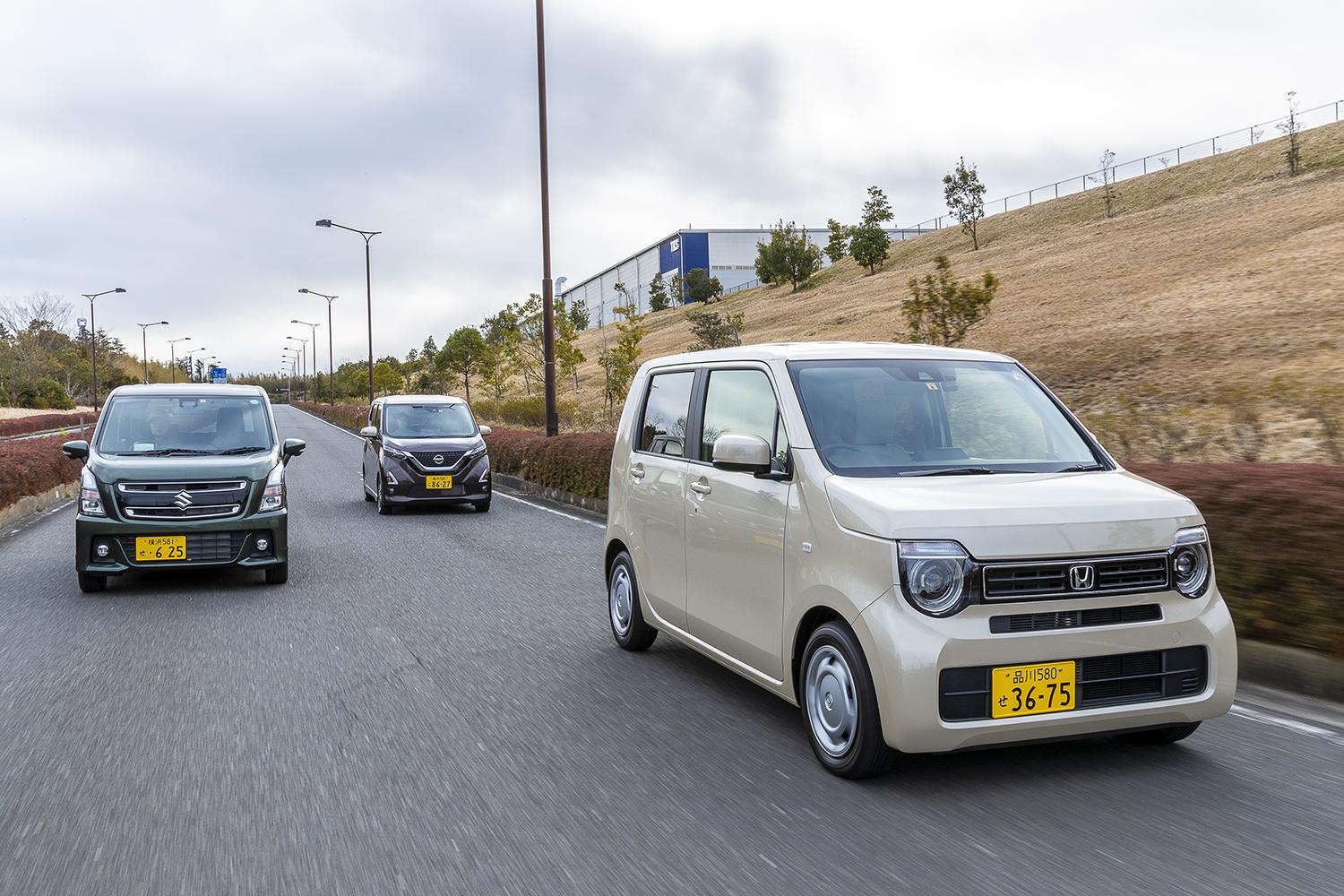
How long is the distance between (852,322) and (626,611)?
53.0 m

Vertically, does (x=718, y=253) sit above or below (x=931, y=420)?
above

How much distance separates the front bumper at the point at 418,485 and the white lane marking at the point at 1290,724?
40.3 ft

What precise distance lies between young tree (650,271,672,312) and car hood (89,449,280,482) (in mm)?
109739

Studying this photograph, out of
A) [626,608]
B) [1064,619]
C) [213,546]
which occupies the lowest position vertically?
[626,608]

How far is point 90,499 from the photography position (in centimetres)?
902

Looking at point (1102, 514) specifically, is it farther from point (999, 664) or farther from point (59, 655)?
point (59, 655)

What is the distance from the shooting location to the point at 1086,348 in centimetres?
3409

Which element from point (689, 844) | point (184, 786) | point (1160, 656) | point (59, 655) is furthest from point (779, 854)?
point (59, 655)

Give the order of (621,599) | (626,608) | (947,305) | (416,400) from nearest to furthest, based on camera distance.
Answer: (626,608)
(621,599)
(416,400)
(947,305)

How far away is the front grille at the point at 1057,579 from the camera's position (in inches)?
157

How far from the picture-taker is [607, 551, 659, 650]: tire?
666 cm

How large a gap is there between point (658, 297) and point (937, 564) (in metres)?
117

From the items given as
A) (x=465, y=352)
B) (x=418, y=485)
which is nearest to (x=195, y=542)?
(x=418, y=485)

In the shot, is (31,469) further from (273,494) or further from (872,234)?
(872,234)
